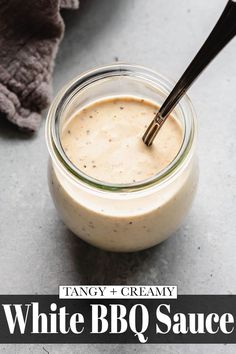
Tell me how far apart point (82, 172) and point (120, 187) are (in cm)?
6

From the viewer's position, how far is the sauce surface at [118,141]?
0.97m

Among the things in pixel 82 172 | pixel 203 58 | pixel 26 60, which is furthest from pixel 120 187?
pixel 26 60

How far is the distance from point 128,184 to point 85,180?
0.06m

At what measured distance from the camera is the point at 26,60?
3.97 feet

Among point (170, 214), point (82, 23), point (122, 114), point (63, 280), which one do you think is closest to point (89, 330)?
point (63, 280)

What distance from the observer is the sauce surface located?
97 centimetres

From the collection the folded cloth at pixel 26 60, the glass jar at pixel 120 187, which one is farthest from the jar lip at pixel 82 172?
the folded cloth at pixel 26 60

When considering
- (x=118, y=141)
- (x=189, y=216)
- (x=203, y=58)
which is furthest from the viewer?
(x=189, y=216)

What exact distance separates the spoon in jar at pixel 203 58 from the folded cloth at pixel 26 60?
1.03 ft

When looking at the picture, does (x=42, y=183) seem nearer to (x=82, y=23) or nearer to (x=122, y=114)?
(x=122, y=114)

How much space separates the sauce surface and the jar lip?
42mm

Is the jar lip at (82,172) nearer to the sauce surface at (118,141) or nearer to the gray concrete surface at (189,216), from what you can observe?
the sauce surface at (118,141)

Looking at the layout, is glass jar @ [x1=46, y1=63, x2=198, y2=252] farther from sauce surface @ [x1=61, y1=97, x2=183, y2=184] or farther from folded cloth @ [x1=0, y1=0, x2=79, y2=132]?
folded cloth @ [x1=0, y1=0, x2=79, y2=132]

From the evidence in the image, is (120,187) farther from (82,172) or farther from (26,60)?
(26,60)
